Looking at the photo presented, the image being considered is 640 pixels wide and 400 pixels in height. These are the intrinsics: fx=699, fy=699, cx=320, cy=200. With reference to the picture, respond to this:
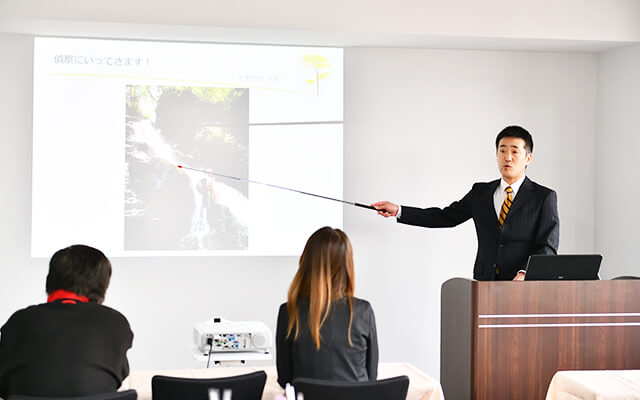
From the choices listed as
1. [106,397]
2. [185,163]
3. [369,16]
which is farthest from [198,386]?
[369,16]

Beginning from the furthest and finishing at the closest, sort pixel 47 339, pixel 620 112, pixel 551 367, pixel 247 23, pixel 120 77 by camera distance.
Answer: pixel 620 112 < pixel 120 77 < pixel 247 23 < pixel 551 367 < pixel 47 339

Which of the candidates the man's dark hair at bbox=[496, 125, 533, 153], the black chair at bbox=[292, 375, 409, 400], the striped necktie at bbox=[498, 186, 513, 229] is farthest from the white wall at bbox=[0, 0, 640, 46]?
the black chair at bbox=[292, 375, 409, 400]

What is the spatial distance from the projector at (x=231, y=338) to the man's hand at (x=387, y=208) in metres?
1.07

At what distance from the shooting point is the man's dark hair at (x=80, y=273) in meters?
2.34

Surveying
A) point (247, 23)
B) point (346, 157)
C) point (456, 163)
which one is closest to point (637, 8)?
point (456, 163)

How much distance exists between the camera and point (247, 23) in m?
4.49

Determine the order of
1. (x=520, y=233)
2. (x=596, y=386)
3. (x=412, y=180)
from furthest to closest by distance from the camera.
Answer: (x=412, y=180) < (x=520, y=233) < (x=596, y=386)

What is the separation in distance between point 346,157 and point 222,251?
112 centimetres

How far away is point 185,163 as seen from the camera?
16.1 feet

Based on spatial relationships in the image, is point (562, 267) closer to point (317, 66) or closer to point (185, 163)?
point (317, 66)

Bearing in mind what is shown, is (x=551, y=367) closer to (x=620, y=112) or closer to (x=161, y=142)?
(x=620, y=112)

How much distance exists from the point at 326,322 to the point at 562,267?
4.57 ft

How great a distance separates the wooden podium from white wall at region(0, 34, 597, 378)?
1.77 metres

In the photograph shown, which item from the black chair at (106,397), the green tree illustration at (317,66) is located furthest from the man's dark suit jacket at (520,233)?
the black chair at (106,397)
